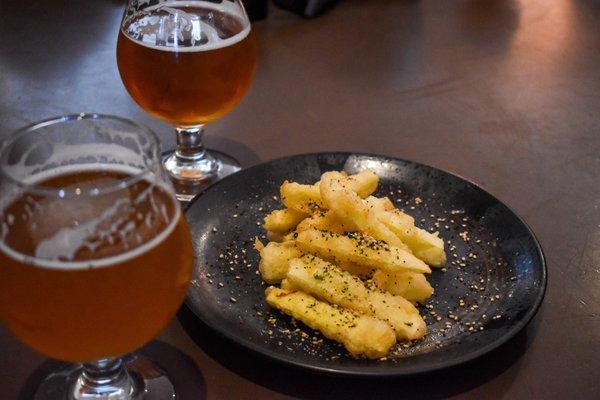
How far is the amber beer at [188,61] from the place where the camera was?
1.44 m

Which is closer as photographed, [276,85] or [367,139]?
[367,139]

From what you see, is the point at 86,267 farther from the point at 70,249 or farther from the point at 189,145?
the point at 189,145

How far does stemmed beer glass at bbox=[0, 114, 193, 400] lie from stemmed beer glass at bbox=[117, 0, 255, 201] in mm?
499

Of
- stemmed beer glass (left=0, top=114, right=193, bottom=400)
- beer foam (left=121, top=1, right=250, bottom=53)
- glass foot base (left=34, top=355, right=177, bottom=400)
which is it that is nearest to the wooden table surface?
glass foot base (left=34, top=355, right=177, bottom=400)

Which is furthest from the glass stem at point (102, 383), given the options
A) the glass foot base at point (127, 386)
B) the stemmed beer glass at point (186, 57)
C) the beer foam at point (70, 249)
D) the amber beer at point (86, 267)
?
the stemmed beer glass at point (186, 57)

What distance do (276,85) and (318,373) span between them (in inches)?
45.2

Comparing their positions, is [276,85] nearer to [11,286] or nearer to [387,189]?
[387,189]

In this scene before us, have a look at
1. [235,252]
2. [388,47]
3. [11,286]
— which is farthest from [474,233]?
[388,47]

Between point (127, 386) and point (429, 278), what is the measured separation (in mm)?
523

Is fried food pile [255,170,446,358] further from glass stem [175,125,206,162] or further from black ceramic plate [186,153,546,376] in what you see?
glass stem [175,125,206,162]

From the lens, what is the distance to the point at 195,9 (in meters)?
1.50

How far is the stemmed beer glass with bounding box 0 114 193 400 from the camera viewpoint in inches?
32.4

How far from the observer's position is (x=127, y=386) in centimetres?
103

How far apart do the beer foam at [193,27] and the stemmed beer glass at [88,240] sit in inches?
19.9
